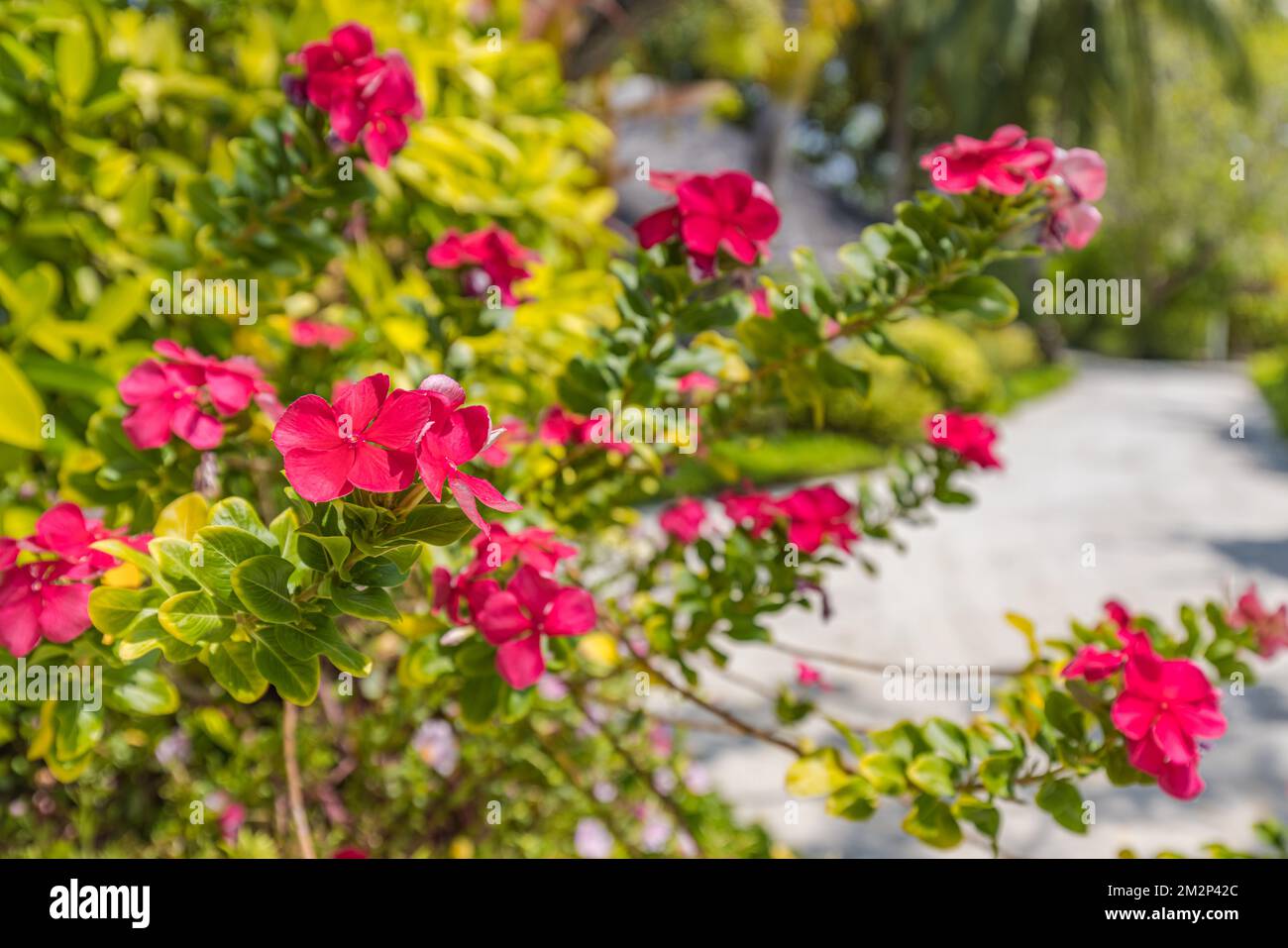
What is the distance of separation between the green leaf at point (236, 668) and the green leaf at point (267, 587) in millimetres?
65

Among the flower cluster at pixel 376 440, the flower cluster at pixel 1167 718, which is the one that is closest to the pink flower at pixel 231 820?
the flower cluster at pixel 376 440

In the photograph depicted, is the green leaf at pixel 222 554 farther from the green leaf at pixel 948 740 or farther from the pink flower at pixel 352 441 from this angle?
the green leaf at pixel 948 740

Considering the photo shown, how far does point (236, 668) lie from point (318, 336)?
3.21 ft

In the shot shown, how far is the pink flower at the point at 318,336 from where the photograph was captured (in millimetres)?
1609

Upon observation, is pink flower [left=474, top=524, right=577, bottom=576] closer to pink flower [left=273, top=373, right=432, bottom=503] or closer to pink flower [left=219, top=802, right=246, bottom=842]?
pink flower [left=273, top=373, right=432, bottom=503]

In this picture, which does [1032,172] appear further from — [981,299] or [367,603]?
[367,603]

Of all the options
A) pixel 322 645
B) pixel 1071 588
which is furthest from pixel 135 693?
pixel 1071 588

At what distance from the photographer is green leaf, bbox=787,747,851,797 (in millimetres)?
1207

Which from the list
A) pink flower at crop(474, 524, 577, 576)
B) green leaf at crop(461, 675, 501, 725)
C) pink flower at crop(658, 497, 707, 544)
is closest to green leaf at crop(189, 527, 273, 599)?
pink flower at crop(474, 524, 577, 576)

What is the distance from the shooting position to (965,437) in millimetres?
1589

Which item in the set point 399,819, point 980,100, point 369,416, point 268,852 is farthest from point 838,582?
point 980,100

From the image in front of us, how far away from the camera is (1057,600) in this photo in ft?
15.5

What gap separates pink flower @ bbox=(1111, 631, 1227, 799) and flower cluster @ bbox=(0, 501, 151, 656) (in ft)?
3.61
